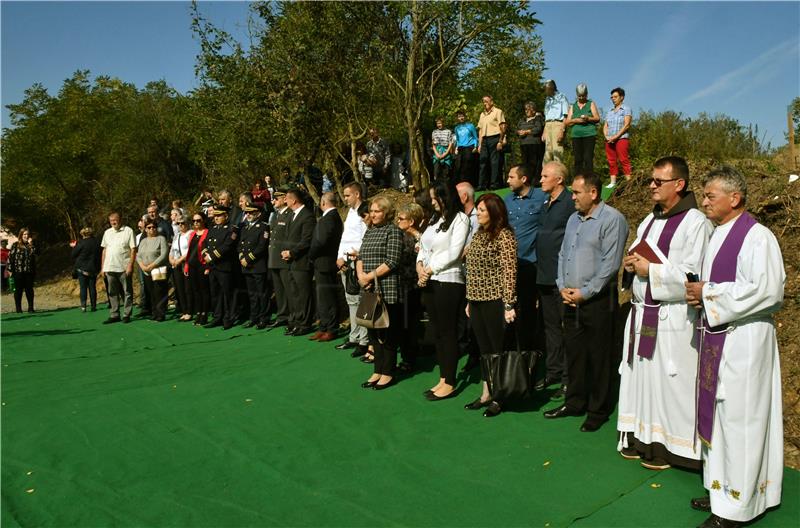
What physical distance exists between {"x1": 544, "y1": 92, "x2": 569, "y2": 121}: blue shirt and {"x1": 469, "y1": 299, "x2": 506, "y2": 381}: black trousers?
285 inches

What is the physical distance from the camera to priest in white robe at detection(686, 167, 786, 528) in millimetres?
3609

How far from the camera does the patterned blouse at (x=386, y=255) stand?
254 inches

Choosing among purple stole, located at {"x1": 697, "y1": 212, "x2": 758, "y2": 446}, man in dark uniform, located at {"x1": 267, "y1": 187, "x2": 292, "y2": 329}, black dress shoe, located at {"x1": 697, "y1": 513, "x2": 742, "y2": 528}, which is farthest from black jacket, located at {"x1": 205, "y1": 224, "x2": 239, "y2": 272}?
black dress shoe, located at {"x1": 697, "y1": 513, "x2": 742, "y2": 528}

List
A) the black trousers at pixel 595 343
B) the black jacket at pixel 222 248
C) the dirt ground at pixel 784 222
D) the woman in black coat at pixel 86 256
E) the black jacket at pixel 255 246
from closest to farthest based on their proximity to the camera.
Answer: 1. the dirt ground at pixel 784 222
2. the black trousers at pixel 595 343
3. the black jacket at pixel 255 246
4. the black jacket at pixel 222 248
5. the woman in black coat at pixel 86 256

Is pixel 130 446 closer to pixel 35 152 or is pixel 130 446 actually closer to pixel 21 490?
pixel 21 490

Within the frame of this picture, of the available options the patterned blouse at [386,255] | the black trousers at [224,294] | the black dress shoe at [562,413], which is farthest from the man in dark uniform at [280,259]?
the black dress shoe at [562,413]

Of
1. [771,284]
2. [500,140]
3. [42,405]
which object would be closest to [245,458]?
[42,405]

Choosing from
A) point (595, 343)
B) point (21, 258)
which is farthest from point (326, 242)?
point (21, 258)

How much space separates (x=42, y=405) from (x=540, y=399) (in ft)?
15.3

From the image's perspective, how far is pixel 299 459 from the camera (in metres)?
4.77

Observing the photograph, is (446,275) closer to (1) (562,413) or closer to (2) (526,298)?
(2) (526,298)

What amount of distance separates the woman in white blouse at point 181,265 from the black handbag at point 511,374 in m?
7.19

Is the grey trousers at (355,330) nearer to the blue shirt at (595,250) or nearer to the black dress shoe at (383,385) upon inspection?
the black dress shoe at (383,385)

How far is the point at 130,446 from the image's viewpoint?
5.10 m
